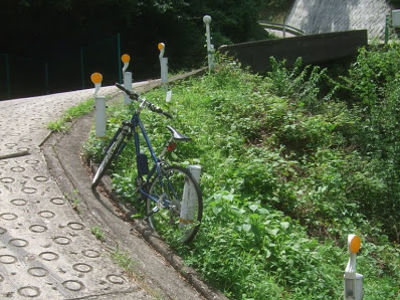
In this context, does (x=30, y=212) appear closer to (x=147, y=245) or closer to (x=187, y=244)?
(x=147, y=245)

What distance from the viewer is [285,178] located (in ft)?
26.8

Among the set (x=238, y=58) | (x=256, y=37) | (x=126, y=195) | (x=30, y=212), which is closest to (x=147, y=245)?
(x=126, y=195)

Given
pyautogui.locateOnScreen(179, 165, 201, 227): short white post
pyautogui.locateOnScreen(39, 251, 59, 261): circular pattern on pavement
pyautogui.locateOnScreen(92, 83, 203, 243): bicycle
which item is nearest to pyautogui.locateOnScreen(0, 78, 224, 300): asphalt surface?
pyautogui.locateOnScreen(39, 251, 59, 261): circular pattern on pavement

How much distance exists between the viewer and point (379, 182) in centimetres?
869

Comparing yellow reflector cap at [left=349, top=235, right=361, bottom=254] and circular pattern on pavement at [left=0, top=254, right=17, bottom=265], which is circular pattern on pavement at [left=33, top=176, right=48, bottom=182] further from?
yellow reflector cap at [left=349, top=235, right=361, bottom=254]

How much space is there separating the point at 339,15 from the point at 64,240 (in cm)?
3469

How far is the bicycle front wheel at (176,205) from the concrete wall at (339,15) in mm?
28543

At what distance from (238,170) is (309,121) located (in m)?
2.59

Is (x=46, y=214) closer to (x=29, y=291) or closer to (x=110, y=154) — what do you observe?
(x=110, y=154)

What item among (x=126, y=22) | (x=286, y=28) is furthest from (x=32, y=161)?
(x=286, y=28)

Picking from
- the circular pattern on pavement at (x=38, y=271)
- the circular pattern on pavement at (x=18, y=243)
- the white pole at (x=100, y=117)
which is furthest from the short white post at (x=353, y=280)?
the white pole at (x=100, y=117)

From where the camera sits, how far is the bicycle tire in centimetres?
676

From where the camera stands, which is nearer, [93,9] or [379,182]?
[379,182]

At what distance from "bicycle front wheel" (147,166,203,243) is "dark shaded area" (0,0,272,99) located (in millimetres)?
13519
